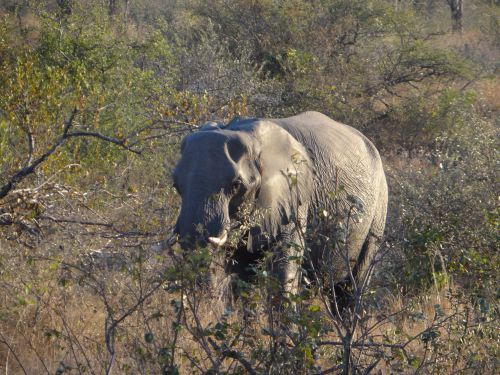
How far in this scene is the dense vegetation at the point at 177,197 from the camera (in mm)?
4008

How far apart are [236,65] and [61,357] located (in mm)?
7288

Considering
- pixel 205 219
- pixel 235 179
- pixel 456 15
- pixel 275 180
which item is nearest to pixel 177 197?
pixel 275 180

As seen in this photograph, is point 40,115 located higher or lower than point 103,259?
higher

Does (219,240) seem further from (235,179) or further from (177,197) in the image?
(177,197)

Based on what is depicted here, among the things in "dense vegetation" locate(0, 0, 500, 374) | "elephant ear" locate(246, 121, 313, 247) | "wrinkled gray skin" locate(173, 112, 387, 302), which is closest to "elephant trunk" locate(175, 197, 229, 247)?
"wrinkled gray skin" locate(173, 112, 387, 302)

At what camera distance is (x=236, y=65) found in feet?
39.1

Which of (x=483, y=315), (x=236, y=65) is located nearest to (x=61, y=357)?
(x=483, y=315)

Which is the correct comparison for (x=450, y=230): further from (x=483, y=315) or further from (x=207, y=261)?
(x=207, y=261)

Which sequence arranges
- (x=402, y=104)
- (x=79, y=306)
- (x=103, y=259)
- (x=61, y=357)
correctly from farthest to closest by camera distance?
1. (x=402, y=104)
2. (x=103, y=259)
3. (x=79, y=306)
4. (x=61, y=357)

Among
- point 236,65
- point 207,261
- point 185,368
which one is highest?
point 207,261

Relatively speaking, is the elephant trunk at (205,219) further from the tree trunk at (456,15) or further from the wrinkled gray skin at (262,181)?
the tree trunk at (456,15)

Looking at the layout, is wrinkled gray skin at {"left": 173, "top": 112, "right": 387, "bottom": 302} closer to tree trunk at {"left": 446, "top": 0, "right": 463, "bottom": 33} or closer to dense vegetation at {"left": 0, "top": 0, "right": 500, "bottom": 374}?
dense vegetation at {"left": 0, "top": 0, "right": 500, "bottom": 374}

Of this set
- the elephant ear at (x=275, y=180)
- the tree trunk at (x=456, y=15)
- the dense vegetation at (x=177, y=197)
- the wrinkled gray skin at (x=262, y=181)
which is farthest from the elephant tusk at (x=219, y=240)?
the tree trunk at (x=456, y=15)

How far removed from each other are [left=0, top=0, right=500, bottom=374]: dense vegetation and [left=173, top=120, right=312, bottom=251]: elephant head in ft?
1.14
